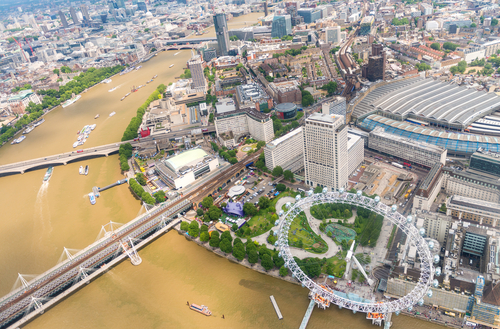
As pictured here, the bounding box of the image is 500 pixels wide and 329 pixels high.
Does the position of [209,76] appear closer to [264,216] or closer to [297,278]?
[264,216]

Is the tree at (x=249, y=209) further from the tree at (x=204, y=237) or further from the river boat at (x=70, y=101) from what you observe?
the river boat at (x=70, y=101)

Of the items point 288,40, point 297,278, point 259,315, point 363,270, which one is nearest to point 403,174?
point 363,270

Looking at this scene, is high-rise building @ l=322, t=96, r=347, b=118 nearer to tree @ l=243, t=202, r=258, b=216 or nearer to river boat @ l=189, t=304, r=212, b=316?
tree @ l=243, t=202, r=258, b=216

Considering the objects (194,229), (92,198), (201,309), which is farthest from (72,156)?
(201,309)

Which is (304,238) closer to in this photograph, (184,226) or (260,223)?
Answer: (260,223)

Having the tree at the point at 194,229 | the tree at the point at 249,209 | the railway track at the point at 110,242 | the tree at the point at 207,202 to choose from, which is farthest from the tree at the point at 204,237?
the railway track at the point at 110,242
